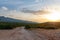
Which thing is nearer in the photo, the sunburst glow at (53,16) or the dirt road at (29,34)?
the dirt road at (29,34)

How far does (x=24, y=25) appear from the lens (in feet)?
8.43

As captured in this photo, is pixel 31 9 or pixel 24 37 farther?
pixel 31 9

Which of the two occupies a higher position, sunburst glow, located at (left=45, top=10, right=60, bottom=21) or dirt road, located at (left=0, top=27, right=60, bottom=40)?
sunburst glow, located at (left=45, top=10, right=60, bottom=21)

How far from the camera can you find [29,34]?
2541 millimetres

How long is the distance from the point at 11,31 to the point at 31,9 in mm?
523

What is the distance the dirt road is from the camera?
246cm

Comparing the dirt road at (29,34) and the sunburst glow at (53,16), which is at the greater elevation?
the sunburst glow at (53,16)

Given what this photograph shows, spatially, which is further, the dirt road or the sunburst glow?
the sunburst glow

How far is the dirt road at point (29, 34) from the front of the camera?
246 centimetres

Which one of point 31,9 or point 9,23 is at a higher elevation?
point 31,9

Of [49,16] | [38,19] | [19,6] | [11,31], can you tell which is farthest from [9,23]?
[49,16]

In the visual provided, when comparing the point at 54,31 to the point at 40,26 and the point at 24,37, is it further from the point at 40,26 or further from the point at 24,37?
the point at 24,37

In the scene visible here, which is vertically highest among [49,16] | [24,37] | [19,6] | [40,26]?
[19,6]

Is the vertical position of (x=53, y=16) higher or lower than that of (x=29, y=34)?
higher
